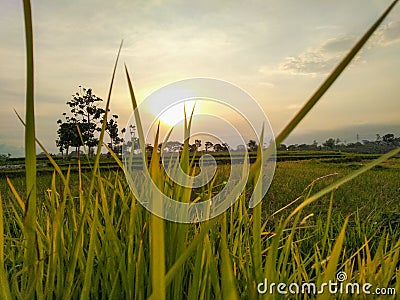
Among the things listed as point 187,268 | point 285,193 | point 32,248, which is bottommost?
point 285,193

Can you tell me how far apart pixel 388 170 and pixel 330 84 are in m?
9.62

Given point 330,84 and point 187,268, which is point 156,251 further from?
point 187,268

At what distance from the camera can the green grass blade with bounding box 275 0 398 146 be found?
246 mm

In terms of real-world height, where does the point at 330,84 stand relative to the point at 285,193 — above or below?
above

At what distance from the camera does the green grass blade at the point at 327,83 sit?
25cm

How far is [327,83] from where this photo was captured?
0.81 ft

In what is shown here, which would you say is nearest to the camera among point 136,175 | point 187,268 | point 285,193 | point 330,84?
point 330,84

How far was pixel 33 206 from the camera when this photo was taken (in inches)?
14.1

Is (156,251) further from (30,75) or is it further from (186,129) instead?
(186,129)

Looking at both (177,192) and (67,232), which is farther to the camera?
(67,232)

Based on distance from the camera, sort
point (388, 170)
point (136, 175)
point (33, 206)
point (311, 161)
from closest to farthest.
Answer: point (33, 206) < point (136, 175) < point (388, 170) < point (311, 161)

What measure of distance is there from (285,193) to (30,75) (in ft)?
17.6

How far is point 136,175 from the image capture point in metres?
1.06

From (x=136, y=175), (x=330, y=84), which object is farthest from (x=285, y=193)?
(x=330, y=84)
